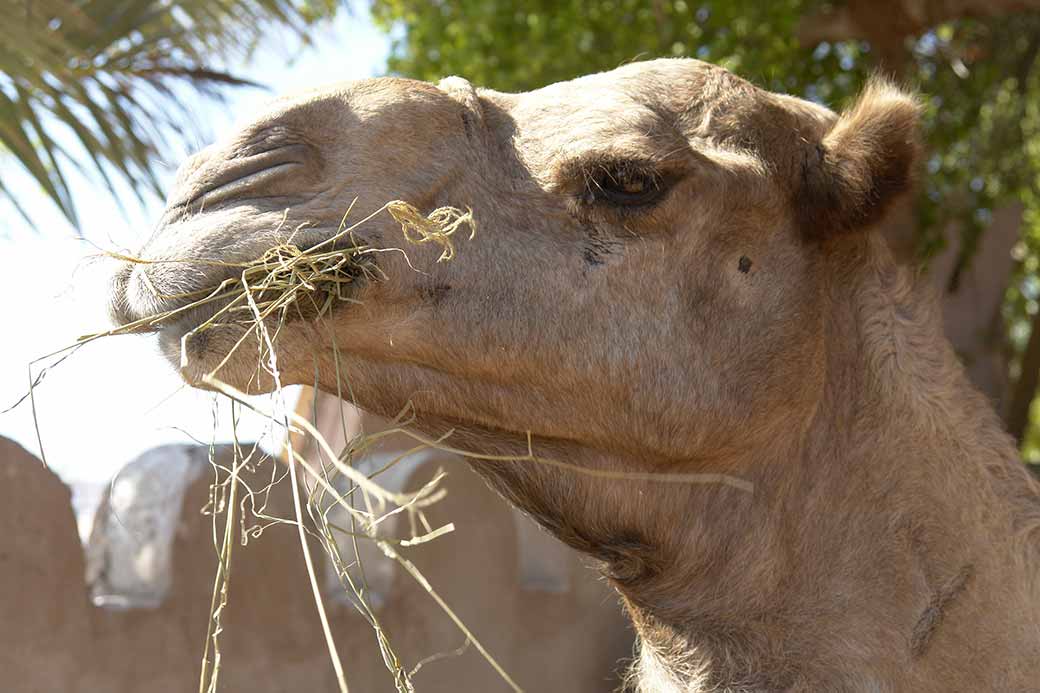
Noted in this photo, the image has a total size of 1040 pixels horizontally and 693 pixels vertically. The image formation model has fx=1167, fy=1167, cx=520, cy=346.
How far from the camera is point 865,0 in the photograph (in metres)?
7.80

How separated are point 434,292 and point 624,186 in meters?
0.43

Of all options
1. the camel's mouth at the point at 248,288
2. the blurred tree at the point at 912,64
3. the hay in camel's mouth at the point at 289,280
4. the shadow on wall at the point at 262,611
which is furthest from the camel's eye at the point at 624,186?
the blurred tree at the point at 912,64

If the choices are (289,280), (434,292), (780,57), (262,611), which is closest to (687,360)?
(434,292)

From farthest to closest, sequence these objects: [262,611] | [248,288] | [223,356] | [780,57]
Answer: [780,57]
[262,611]
[223,356]
[248,288]

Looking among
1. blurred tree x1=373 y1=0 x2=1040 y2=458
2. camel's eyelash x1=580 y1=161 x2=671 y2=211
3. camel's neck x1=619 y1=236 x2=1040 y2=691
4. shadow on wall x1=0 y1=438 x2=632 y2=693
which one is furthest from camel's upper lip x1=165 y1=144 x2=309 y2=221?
blurred tree x1=373 y1=0 x2=1040 y2=458

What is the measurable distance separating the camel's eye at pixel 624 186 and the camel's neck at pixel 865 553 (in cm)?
53

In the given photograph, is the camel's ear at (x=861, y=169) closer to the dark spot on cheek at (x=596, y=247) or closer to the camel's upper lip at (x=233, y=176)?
the dark spot on cheek at (x=596, y=247)

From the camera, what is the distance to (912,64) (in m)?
9.06

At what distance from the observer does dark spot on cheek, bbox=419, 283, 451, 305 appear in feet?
7.17

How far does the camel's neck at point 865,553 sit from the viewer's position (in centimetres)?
230

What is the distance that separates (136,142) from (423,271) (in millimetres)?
2928

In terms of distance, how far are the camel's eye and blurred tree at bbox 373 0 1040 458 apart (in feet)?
13.8

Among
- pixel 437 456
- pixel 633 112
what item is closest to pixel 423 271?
pixel 633 112

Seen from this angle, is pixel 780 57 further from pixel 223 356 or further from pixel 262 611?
pixel 223 356
